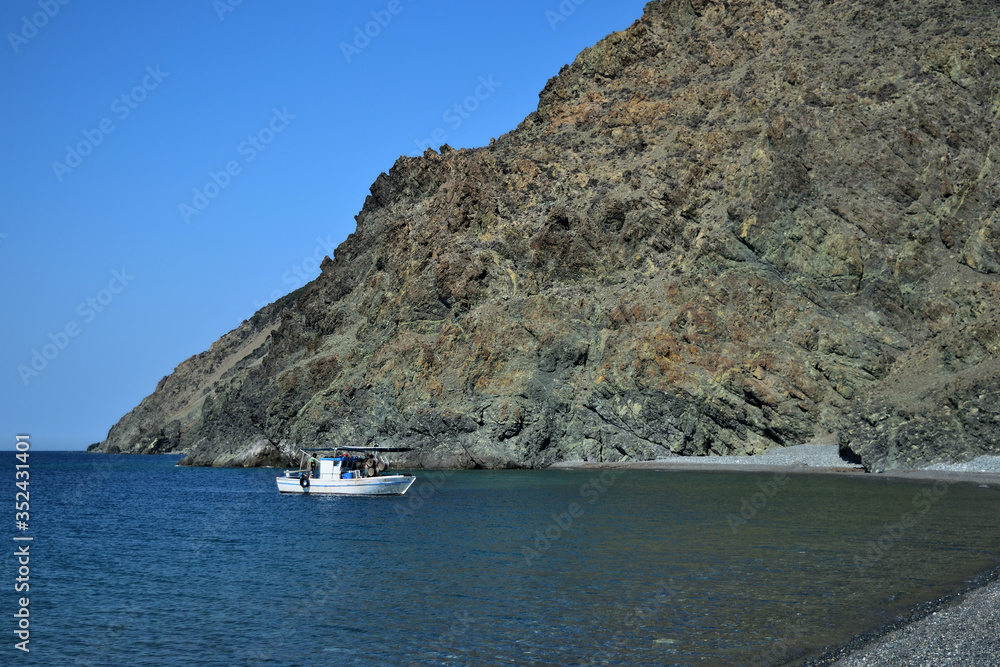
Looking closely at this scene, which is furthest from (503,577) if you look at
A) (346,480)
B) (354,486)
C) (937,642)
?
(346,480)

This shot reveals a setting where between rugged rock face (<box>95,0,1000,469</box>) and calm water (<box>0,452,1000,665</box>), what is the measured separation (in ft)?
91.7

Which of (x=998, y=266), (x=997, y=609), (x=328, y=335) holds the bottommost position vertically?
(x=997, y=609)

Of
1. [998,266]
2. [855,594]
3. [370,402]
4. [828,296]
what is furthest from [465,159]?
[855,594]

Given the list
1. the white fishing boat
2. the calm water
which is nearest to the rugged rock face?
the white fishing boat

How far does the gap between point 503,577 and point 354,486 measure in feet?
129

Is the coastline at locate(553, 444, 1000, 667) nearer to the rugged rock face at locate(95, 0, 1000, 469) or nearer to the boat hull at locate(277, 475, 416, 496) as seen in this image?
the boat hull at locate(277, 475, 416, 496)

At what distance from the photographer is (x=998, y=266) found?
83.8 metres

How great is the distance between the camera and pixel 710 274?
308ft

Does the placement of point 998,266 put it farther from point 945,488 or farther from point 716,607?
point 716,607

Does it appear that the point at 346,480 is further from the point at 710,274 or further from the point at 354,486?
the point at 710,274

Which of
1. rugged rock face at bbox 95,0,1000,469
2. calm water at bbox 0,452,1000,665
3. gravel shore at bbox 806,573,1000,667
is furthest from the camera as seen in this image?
rugged rock face at bbox 95,0,1000,469

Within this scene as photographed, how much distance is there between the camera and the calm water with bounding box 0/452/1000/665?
20.8m

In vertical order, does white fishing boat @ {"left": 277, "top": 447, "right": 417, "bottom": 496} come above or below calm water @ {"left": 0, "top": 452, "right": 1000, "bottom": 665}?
above

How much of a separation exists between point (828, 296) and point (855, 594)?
7127 centimetres
